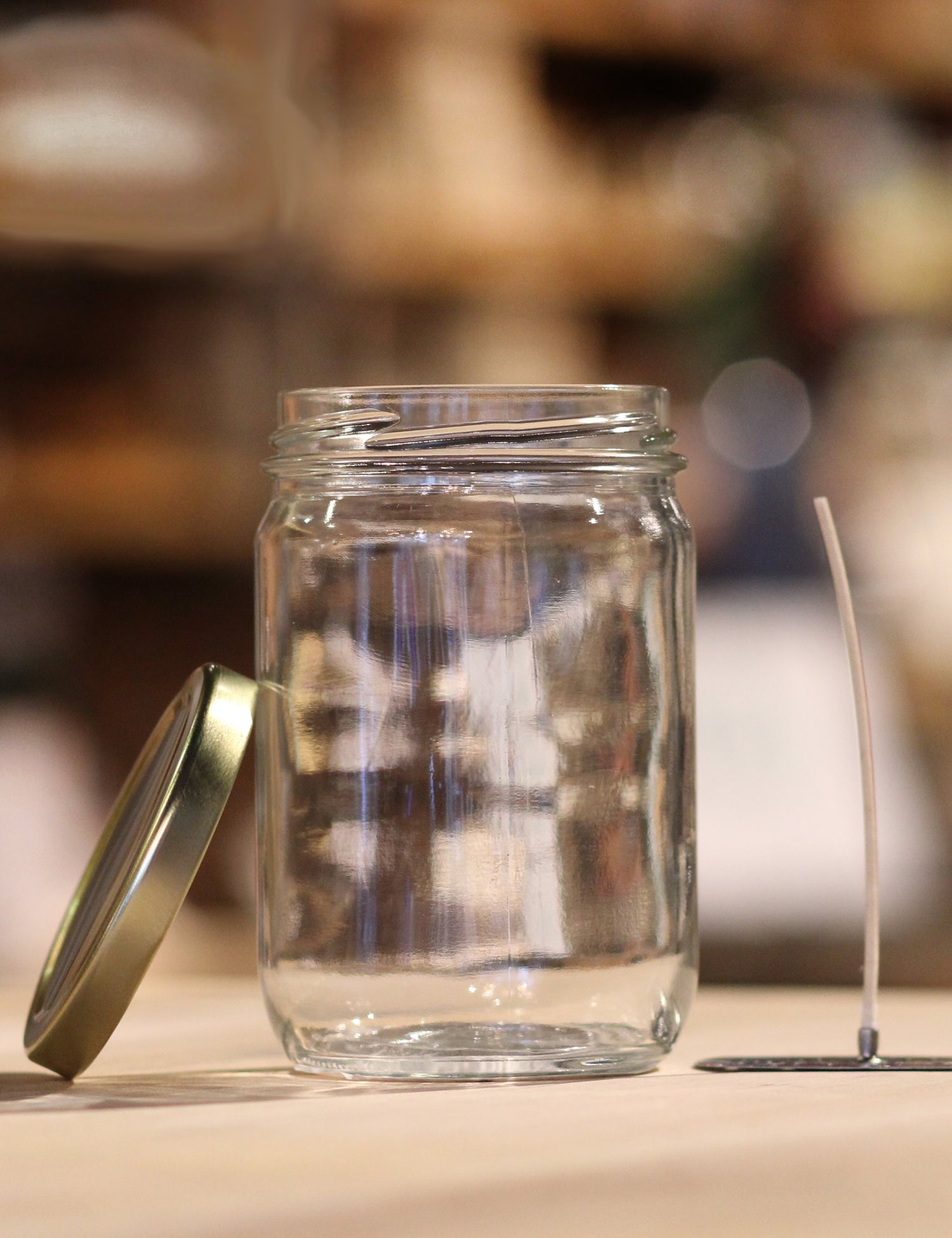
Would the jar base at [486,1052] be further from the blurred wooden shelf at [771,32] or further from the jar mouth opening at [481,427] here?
the blurred wooden shelf at [771,32]

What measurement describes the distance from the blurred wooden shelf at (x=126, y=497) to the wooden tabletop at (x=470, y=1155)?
49.6 inches

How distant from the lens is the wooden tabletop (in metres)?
0.35

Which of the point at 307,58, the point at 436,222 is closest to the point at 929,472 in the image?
the point at 436,222

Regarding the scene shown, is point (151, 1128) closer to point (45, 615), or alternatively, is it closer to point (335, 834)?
point (335, 834)

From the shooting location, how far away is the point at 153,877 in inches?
19.4

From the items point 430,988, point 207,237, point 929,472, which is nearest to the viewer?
point 430,988

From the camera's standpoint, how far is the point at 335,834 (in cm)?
51

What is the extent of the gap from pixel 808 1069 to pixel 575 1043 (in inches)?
3.0

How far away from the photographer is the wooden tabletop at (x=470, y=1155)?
1.15ft

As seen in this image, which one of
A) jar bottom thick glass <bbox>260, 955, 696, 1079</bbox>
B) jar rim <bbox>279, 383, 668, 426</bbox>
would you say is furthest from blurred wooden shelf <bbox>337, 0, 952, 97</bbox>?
jar bottom thick glass <bbox>260, 955, 696, 1079</bbox>

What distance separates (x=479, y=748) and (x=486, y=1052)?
Result: 88mm

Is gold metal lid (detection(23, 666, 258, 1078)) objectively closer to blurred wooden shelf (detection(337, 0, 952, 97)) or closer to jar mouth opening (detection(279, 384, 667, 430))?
jar mouth opening (detection(279, 384, 667, 430))

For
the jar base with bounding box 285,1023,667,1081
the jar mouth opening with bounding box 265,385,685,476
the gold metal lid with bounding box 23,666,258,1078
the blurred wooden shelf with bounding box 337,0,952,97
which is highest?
the blurred wooden shelf with bounding box 337,0,952,97

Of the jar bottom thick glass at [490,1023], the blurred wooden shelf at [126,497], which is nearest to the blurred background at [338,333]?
the blurred wooden shelf at [126,497]
